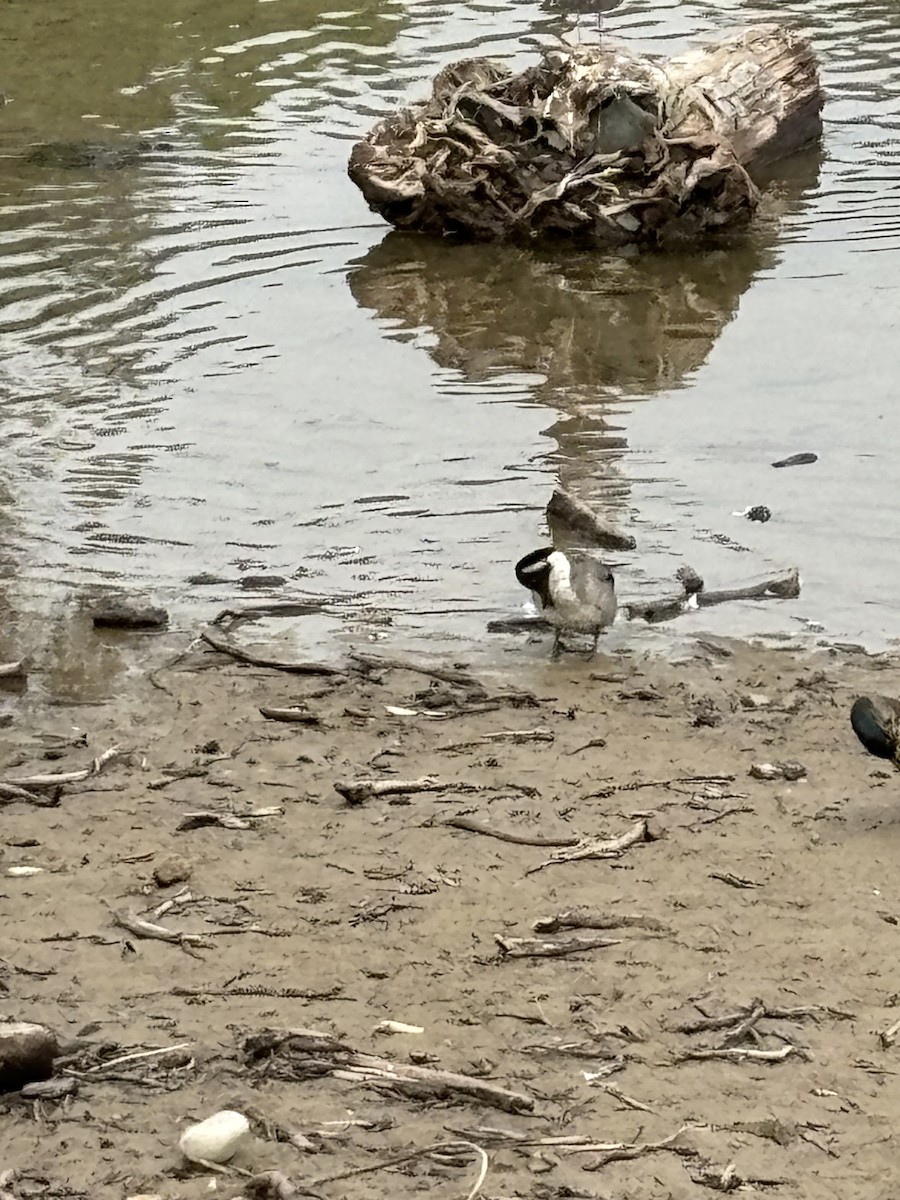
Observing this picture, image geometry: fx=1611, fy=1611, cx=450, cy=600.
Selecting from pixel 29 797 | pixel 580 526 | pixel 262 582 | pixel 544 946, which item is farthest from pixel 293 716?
pixel 580 526

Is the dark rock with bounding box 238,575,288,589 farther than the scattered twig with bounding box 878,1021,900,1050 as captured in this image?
Yes

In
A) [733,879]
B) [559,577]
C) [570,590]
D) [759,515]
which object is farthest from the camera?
[759,515]

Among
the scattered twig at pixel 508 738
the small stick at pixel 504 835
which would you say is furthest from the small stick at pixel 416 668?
the small stick at pixel 504 835

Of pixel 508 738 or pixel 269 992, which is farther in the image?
pixel 508 738

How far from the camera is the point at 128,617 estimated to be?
6887 mm

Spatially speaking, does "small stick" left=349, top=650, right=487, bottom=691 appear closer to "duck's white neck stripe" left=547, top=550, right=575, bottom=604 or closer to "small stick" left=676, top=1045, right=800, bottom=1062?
"duck's white neck stripe" left=547, top=550, right=575, bottom=604

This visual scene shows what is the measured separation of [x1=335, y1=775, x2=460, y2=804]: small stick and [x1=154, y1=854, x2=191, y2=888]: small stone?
66cm

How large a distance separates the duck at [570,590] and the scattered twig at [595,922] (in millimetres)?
1896

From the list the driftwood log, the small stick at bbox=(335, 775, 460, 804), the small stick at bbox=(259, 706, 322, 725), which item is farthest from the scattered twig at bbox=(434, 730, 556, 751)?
the driftwood log

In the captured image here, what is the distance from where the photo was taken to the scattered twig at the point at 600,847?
204 inches

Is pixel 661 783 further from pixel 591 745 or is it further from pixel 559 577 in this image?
pixel 559 577

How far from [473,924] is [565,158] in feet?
27.1

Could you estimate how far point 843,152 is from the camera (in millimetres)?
13492

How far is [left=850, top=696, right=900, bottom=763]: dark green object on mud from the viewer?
547 cm
